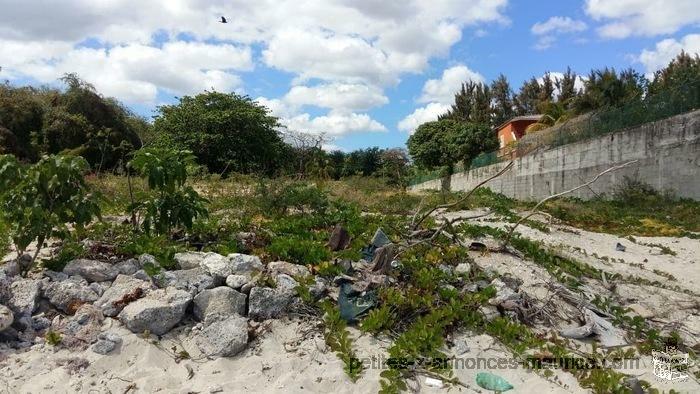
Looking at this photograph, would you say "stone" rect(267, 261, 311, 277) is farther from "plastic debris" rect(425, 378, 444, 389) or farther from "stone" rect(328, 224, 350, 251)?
"plastic debris" rect(425, 378, 444, 389)

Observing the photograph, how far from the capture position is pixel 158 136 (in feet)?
71.1

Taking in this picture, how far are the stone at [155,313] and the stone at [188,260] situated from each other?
0.70m

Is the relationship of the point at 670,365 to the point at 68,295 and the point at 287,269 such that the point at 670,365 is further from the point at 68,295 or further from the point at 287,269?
the point at 68,295

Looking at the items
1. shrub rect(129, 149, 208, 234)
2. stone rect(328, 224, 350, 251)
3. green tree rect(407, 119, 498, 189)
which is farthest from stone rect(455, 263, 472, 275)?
green tree rect(407, 119, 498, 189)

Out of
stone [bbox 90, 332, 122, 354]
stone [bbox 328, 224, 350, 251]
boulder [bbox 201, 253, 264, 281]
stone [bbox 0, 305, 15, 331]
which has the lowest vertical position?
stone [bbox 90, 332, 122, 354]

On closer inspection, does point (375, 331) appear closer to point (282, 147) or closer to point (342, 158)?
point (282, 147)

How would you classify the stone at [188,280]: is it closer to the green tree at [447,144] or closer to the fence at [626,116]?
the fence at [626,116]

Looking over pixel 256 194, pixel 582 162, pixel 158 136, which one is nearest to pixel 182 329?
pixel 256 194

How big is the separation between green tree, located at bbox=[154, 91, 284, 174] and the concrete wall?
9770 millimetres

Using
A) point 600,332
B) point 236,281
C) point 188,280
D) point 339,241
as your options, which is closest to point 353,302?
point 236,281

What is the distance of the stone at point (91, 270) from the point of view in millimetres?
4543

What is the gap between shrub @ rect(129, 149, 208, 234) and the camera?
5461mm

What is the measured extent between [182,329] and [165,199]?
197cm

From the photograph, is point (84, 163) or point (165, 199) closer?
point (84, 163)
